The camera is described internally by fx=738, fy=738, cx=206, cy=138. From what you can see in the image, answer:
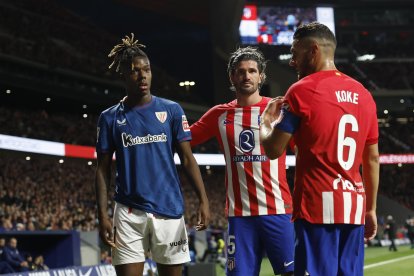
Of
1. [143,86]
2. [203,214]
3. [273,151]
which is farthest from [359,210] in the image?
[143,86]

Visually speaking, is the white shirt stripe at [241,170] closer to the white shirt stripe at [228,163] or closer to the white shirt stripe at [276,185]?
the white shirt stripe at [228,163]

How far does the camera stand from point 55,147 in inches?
1253

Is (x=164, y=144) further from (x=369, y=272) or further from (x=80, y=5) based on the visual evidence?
(x=80, y=5)

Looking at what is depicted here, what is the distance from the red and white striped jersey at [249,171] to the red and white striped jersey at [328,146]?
1.85 metres

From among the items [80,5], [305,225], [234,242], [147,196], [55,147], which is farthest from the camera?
[80,5]

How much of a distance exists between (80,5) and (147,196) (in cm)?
4119

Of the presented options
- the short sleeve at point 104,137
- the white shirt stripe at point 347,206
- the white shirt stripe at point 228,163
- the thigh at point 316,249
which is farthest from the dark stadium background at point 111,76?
the white shirt stripe at point 347,206

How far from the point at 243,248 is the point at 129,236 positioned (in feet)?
3.40

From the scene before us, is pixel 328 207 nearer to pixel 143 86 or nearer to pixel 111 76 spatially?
pixel 143 86

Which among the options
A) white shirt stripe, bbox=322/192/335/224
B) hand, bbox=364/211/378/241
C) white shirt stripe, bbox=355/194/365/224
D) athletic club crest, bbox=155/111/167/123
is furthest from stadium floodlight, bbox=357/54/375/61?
white shirt stripe, bbox=322/192/335/224

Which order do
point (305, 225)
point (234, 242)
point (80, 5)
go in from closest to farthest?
point (305, 225) < point (234, 242) < point (80, 5)

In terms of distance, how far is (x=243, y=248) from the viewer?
19.8ft

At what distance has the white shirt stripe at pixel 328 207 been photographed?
13.9 feet

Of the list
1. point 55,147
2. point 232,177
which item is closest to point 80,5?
point 55,147
